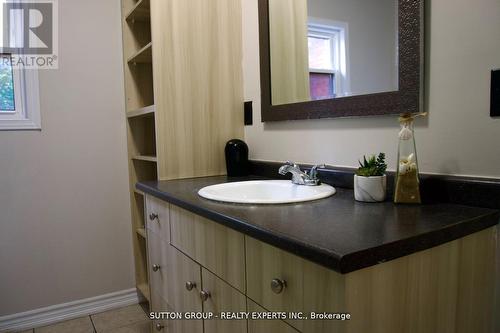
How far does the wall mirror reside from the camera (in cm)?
107

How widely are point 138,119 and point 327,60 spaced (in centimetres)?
136

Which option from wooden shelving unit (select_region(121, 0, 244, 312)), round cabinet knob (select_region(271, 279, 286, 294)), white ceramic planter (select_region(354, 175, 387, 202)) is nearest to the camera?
round cabinet knob (select_region(271, 279, 286, 294))

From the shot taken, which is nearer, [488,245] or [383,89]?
[488,245]

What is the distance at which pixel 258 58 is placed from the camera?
176cm

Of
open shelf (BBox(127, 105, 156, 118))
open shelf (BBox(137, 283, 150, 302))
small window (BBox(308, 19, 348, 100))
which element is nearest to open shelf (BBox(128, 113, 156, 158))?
open shelf (BBox(127, 105, 156, 118))

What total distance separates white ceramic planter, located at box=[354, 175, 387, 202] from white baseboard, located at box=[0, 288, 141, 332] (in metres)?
1.84

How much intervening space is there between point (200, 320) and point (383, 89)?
A: 946mm

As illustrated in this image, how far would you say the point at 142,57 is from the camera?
82.2 inches

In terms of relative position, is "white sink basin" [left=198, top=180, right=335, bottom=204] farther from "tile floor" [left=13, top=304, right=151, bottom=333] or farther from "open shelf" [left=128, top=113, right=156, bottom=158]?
"tile floor" [left=13, top=304, right=151, bottom=333]

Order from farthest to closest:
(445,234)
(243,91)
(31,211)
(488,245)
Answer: (31,211) < (243,91) < (488,245) < (445,234)

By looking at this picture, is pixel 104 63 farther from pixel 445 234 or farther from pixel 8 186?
pixel 445 234

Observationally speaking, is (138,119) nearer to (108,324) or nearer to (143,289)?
(143,289)

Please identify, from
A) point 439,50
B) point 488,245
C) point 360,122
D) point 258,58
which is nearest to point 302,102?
point 360,122

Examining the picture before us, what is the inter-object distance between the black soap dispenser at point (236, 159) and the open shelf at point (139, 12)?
0.89 meters
